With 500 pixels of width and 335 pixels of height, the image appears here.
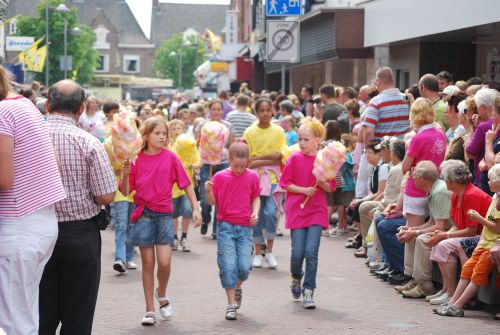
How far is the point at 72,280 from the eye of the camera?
681 cm

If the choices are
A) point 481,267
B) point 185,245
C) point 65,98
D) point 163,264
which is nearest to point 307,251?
point 163,264

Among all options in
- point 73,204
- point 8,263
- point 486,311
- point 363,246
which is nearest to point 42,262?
point 8,263

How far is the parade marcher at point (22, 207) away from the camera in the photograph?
5867 mm

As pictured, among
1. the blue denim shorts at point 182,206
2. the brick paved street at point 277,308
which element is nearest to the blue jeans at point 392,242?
the brick paved street at point 277,308

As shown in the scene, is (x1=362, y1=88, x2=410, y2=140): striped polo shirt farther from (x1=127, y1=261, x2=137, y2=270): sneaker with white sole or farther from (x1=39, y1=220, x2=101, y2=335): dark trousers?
(x1=39, y1=220, x2=101, y2=335): dark trousers

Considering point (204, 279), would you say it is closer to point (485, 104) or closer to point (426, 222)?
point (426, 222)

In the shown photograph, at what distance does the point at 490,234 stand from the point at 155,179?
3020mm

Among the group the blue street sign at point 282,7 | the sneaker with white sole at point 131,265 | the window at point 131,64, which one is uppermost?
the window at point 131,64

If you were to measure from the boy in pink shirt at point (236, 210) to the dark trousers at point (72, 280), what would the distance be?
9.72 ft

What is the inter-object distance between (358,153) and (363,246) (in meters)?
2.15

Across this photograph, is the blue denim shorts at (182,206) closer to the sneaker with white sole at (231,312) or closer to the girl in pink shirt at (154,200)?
the girl in pink shirt at (154,200)

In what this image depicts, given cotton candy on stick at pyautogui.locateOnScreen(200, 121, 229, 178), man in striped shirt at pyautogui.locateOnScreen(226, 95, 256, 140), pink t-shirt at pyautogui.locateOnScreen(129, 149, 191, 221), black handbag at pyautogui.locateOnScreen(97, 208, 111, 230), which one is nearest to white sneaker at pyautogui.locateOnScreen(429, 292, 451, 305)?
pink t-shirt at pyautogui.locateOnScreen(129, 149, 191, 221)

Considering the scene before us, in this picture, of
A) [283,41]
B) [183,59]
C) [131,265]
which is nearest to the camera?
[131,265]

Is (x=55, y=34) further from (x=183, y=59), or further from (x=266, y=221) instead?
(x=266, y=221)
